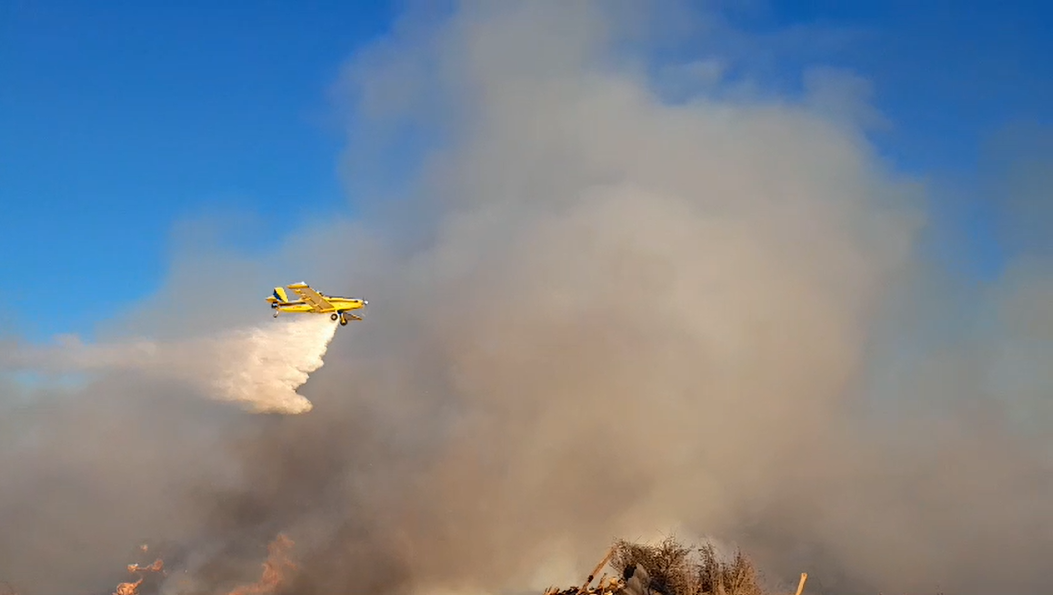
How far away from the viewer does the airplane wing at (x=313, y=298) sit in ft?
317

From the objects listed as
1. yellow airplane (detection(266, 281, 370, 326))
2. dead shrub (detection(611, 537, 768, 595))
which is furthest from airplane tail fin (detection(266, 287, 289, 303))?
dead shrub (detection(611, 537, 768, 595))

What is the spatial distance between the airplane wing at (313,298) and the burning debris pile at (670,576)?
5394 cm

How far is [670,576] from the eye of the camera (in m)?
58.6

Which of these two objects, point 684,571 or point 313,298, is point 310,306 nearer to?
point 313,298

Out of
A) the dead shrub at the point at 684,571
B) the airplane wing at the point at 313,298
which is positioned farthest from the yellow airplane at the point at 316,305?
the dead shrub at the point at 684,571

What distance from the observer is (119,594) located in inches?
6309

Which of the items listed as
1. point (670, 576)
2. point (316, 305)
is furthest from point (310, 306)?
point (670, 576)

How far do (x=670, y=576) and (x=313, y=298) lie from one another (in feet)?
202

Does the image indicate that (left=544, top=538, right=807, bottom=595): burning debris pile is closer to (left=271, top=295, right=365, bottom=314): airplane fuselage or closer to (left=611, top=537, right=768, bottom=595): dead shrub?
(left=611, top=537, right=768, bottom=595): dead shrub

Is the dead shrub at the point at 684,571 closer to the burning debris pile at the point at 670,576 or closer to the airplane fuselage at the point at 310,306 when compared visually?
the burning debris pile at the point at 670,576

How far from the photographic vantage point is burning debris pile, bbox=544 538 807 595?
2157 inches

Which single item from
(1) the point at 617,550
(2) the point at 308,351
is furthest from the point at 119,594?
(1) the point at 617,550

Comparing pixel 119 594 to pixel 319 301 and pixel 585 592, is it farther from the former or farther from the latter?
pixel 585 592

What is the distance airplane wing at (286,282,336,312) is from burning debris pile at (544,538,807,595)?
53944 mm
